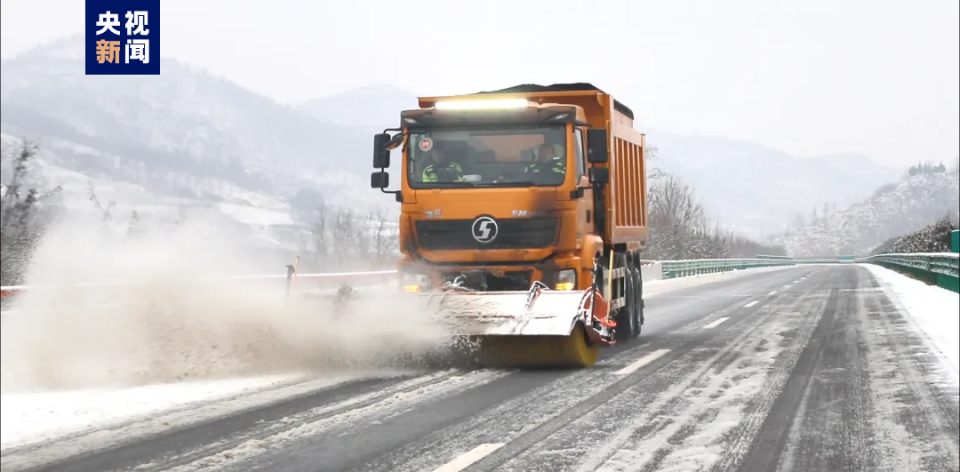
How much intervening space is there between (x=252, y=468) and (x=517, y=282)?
18.8 feet

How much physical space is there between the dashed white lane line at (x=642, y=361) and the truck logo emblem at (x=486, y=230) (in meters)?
2.04

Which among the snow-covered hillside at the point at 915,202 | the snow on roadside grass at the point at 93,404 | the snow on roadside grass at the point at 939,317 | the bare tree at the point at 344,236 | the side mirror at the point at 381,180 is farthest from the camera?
the snow-covered hillside at the point at 915,202

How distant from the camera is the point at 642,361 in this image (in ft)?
36.3

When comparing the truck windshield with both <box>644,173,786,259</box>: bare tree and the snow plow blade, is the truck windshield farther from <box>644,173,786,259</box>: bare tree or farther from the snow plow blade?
<box>644,173,786,259</box>: bare tree

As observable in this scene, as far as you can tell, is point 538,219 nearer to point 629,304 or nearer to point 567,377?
point 567,377

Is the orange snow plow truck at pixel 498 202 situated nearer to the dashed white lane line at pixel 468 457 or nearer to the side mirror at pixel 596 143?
the side mirror at pixel 596 143

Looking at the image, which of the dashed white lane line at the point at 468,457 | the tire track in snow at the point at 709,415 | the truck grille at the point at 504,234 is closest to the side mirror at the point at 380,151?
the truck grille at the point at 504,234

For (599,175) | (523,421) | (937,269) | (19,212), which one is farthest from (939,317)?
(19,212)

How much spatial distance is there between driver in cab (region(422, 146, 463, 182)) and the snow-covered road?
90.1 inches

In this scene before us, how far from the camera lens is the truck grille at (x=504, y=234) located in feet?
36.2

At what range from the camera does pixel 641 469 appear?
18.0ft

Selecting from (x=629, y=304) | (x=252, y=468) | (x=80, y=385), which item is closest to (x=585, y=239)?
(x=629, y=304)

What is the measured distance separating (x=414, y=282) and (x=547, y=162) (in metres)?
2.00

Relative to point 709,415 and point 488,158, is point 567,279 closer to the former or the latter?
point 488,158
